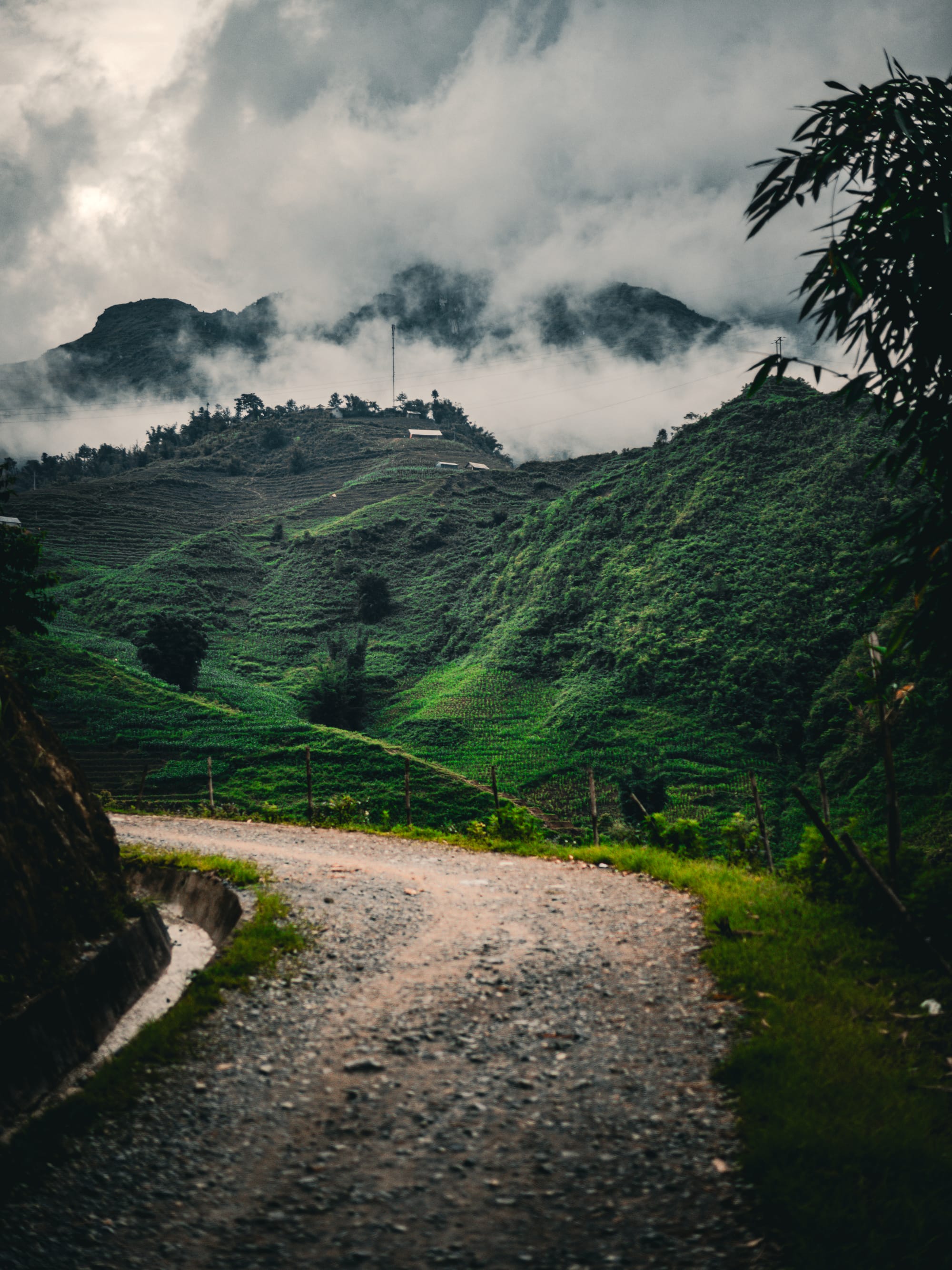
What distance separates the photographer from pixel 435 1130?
4832 millimetres

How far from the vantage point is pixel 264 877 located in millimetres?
11891

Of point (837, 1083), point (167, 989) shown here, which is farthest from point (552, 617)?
point (837, 1083)

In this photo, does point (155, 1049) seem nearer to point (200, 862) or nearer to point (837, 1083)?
point (837, 1083)

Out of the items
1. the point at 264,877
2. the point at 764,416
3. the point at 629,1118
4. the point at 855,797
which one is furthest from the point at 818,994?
the point at 764,416

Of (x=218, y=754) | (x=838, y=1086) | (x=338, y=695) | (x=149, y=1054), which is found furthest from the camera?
(x=338, y=695)

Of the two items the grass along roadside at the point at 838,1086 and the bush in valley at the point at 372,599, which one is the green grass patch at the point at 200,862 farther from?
the bush in valley at the point at 372,599

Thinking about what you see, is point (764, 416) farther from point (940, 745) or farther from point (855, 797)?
point (940, 745)

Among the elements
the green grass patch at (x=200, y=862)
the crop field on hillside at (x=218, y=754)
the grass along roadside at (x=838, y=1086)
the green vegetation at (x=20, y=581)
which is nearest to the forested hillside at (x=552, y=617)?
the crop field on hillside at (x=218, y=754)

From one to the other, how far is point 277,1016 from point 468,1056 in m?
1.81

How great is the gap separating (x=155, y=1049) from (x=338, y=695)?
51557 mm

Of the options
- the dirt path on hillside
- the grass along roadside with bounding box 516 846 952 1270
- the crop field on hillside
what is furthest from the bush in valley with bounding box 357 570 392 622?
the grass along roadside with bounding box 516 846 952 1270

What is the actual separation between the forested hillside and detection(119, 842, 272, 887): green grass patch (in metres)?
9.18

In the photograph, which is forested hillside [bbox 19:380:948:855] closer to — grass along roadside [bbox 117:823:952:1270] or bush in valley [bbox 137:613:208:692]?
→ bush in valley [bbox 137:613:208:692]

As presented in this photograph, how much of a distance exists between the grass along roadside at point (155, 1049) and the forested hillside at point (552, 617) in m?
6.45
